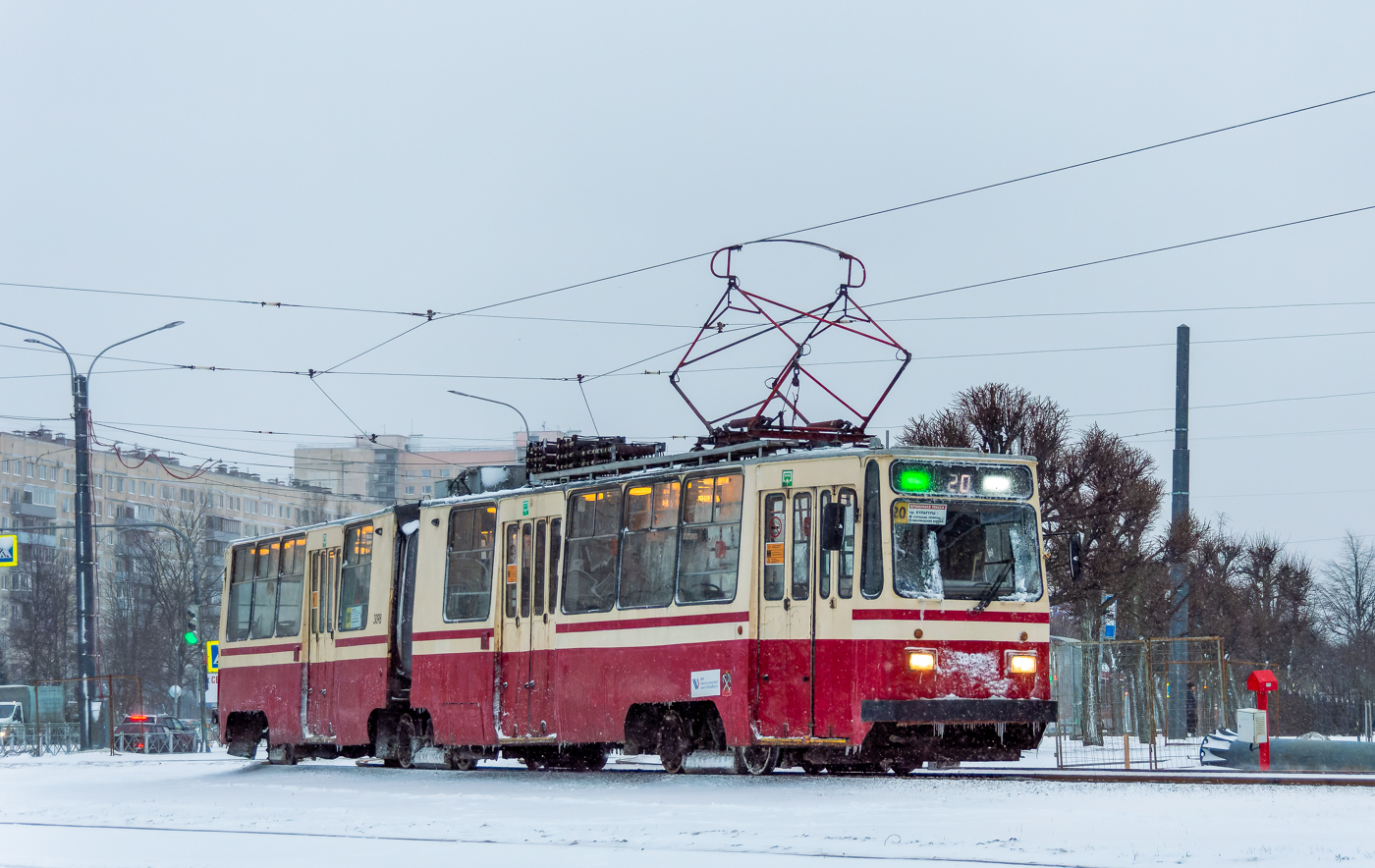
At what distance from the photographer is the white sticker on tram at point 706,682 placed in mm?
17469

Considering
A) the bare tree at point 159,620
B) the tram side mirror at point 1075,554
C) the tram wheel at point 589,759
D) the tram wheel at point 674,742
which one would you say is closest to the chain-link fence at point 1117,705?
the tram wheel at point 589,759

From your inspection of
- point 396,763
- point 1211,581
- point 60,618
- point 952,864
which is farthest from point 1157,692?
point 60,618

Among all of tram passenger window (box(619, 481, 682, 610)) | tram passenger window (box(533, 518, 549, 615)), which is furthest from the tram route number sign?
tram passenger window (box(533, 518, 549, 615))

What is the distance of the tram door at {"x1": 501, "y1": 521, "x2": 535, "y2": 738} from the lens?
20.3 metres

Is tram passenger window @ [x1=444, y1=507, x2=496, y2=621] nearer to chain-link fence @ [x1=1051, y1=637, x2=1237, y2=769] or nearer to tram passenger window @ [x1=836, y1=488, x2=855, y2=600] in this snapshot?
tram passenger window @ [x1=836, y1=488, x2=855, y2=600]

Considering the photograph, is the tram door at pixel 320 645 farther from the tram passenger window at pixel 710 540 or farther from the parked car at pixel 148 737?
the parked car at pixel 148 737

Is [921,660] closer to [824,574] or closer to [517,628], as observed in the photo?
[824,574]

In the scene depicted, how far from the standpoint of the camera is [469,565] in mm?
21438

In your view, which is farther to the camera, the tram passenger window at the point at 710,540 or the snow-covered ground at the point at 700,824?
the tram passenger window at the point at 710,540

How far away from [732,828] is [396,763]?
11.5m

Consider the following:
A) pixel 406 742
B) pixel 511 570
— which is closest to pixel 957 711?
pixel 511 570

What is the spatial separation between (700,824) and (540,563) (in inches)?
302

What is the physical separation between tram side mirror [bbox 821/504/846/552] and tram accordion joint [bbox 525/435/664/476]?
389cm

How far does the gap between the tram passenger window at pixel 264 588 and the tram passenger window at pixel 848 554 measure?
465 inches
